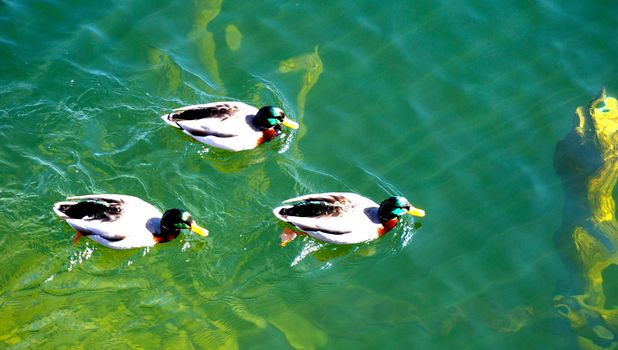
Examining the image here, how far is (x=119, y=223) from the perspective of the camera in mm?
7910

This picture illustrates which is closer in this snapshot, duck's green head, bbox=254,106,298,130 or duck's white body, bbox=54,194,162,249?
duck's white body, bbox=54,194,162,249

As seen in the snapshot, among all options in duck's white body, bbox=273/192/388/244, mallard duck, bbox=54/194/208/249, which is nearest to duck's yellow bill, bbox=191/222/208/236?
mallard duck, bbox=54/194/208/249

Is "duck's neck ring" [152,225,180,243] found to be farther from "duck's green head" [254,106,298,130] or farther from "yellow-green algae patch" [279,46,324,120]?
"yellow-green algae patch" [279,46,324,120]

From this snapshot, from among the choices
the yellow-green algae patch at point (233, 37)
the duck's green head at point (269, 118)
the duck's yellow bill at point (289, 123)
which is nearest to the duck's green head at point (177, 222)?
the duck's green head at point (269, 118)

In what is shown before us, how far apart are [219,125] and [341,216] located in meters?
1.83

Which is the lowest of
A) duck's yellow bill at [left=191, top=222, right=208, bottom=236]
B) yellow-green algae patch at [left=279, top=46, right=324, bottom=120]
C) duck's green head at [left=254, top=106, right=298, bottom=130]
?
duck's yellow bill at [left=191, top=222, right=208, bottom=236]

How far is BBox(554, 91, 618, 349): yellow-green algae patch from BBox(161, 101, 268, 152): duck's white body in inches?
142

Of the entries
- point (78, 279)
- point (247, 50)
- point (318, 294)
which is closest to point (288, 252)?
point (318, 294)

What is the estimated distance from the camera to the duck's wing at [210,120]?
344 inches

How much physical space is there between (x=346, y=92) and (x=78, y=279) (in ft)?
12.8

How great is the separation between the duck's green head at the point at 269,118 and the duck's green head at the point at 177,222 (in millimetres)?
1489

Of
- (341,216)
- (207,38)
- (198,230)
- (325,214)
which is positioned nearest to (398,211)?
(341,216)

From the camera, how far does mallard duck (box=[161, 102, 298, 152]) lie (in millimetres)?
8758

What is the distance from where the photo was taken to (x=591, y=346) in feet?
25.0
